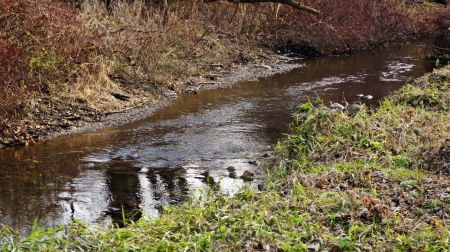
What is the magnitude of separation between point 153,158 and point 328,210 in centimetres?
436

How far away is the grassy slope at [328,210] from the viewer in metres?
5.10

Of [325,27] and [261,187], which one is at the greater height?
[325,27]

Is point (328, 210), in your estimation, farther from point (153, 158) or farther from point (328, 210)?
point (153, 158)

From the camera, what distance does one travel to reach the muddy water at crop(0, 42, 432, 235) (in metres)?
7.41

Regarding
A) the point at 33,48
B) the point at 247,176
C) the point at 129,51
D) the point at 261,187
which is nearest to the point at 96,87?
the point at 33,48

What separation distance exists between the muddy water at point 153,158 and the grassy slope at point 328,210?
2.70 ft

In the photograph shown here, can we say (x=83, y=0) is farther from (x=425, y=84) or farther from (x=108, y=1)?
(x=425, y=84)

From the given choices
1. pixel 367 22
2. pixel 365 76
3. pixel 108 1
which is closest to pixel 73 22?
pixel 108 1

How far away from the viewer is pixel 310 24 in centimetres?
2156

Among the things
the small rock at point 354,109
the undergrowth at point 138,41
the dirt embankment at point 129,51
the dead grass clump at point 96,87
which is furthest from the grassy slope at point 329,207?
the undergrowth at point 138,41

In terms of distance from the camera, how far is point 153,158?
9539 mm

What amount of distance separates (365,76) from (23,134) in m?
10.9

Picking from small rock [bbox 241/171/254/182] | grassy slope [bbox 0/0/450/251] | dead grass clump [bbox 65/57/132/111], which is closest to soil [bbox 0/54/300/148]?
dead grass clump [bbox 65/57/132/111]

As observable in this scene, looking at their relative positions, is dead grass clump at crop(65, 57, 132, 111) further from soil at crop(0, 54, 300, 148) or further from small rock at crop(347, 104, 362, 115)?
small rock at crop(347, 104, 362, 115)
